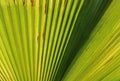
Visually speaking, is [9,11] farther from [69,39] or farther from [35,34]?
[69,39]

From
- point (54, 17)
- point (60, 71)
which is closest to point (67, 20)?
point (54, 17)

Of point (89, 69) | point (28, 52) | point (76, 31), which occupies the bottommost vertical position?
point (89, 69)

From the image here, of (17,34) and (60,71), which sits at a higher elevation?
(17,34)

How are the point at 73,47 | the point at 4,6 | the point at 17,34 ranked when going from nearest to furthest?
the point at 4,6, the point at 17,34, the point at 73,47

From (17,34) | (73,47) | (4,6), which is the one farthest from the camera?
(73,47)

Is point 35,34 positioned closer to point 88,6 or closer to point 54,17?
point 54,17

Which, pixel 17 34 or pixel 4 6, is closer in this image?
pixel 4 6
